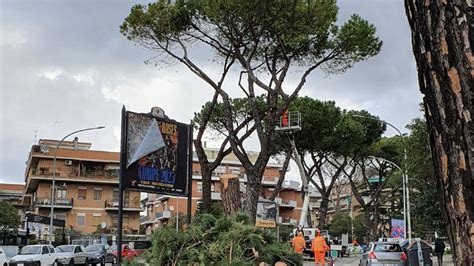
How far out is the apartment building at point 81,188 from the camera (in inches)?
2435

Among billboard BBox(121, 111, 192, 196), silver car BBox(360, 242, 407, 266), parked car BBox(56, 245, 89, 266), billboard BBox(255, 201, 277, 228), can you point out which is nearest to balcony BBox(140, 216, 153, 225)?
parked car BBox(56, 245, 89, 266)

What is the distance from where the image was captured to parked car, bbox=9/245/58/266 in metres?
26.2

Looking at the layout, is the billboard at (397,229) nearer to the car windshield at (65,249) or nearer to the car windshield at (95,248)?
the car windshield at (95,248)

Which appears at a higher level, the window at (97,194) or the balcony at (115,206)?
the window at (97,194)

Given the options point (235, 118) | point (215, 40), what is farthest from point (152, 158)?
point (235, 118)

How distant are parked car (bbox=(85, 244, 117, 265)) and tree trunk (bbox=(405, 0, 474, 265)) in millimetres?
31124

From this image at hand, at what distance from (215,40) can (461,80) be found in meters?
21.1

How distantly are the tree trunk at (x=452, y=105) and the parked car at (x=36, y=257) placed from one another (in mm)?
25636

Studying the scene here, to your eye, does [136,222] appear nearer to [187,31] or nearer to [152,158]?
[187,31]

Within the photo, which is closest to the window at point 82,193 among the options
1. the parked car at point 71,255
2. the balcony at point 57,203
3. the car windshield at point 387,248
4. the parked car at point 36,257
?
the balcony at point 57,203

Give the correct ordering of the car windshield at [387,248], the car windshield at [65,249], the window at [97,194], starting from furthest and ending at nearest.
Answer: the window at [97,194], the car windshield at [65,249], the car windshield at [387,248]

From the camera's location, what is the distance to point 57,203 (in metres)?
61.3

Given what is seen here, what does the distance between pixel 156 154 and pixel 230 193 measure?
1.78 metres

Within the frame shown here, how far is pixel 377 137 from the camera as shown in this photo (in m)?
42.2
